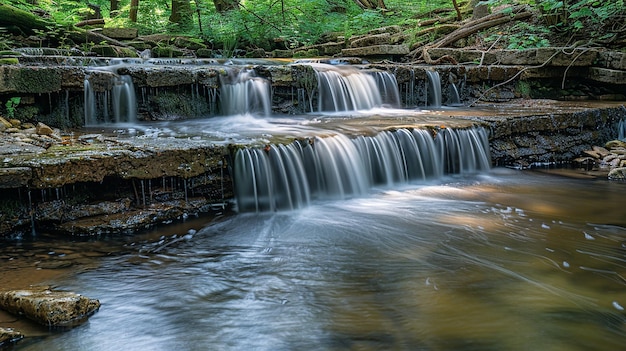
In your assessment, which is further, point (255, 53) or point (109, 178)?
point (255, 53)

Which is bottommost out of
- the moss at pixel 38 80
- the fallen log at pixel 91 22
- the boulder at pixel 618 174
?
the boulder at pixel 618 174

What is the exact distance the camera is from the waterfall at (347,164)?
552 centimetres

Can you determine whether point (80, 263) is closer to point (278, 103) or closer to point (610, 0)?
point (278, 103)

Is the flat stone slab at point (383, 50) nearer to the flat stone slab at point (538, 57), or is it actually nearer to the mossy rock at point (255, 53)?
the flat stone slab at point (538, 57)

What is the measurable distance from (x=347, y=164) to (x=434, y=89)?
497 cm

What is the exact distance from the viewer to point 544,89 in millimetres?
11062

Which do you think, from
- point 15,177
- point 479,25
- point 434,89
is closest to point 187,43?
point 434,89

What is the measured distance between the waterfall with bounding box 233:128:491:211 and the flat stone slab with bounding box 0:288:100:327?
2472 mm

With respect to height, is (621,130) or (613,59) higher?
(613,59)

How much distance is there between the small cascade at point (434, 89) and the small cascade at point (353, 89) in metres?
0.78

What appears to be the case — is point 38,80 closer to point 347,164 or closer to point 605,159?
point 347,164

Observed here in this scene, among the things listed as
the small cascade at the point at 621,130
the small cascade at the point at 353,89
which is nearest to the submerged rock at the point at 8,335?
the small cascade at the point at 353,89

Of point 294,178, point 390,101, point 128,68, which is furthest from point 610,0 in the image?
point 128,68

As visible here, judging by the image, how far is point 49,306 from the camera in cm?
297
